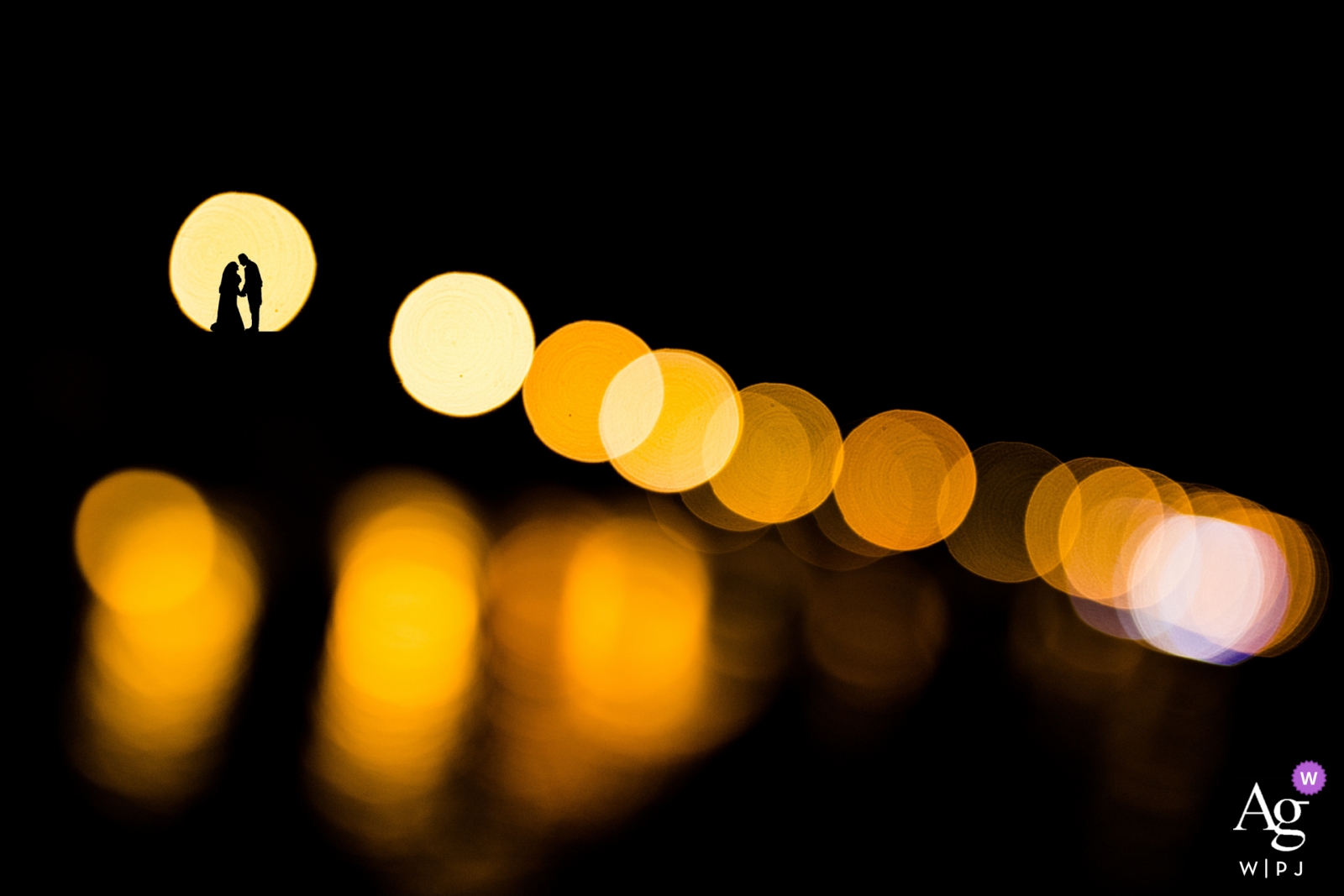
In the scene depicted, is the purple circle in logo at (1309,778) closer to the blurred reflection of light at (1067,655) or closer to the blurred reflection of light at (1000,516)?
the blurred reflection of light at (1067,655)

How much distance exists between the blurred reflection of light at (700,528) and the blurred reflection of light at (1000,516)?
3.43m

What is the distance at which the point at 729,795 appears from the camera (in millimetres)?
2428

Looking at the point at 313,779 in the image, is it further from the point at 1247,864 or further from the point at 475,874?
the point at 1247,864

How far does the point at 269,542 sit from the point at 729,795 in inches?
150

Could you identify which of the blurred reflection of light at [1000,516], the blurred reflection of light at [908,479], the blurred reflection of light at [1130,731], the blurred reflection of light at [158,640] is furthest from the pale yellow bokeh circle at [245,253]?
the blurred reflection of light at [908,479]

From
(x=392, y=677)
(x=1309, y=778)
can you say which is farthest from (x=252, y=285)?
(x=1309, y=778)

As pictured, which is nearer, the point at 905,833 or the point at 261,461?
the point at 905,833

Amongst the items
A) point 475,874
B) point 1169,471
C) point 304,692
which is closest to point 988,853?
point 475,874

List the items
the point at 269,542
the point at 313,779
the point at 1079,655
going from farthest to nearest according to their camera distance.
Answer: the point at 1079,655, the point at 269,542, the point at 313,779

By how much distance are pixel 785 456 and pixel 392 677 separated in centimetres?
2582

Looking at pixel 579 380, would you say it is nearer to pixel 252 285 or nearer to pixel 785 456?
pixel 785 456

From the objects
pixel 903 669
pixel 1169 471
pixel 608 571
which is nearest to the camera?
pixel 903 669

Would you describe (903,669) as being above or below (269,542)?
below

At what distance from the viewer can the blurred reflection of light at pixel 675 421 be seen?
3267 centimetres
